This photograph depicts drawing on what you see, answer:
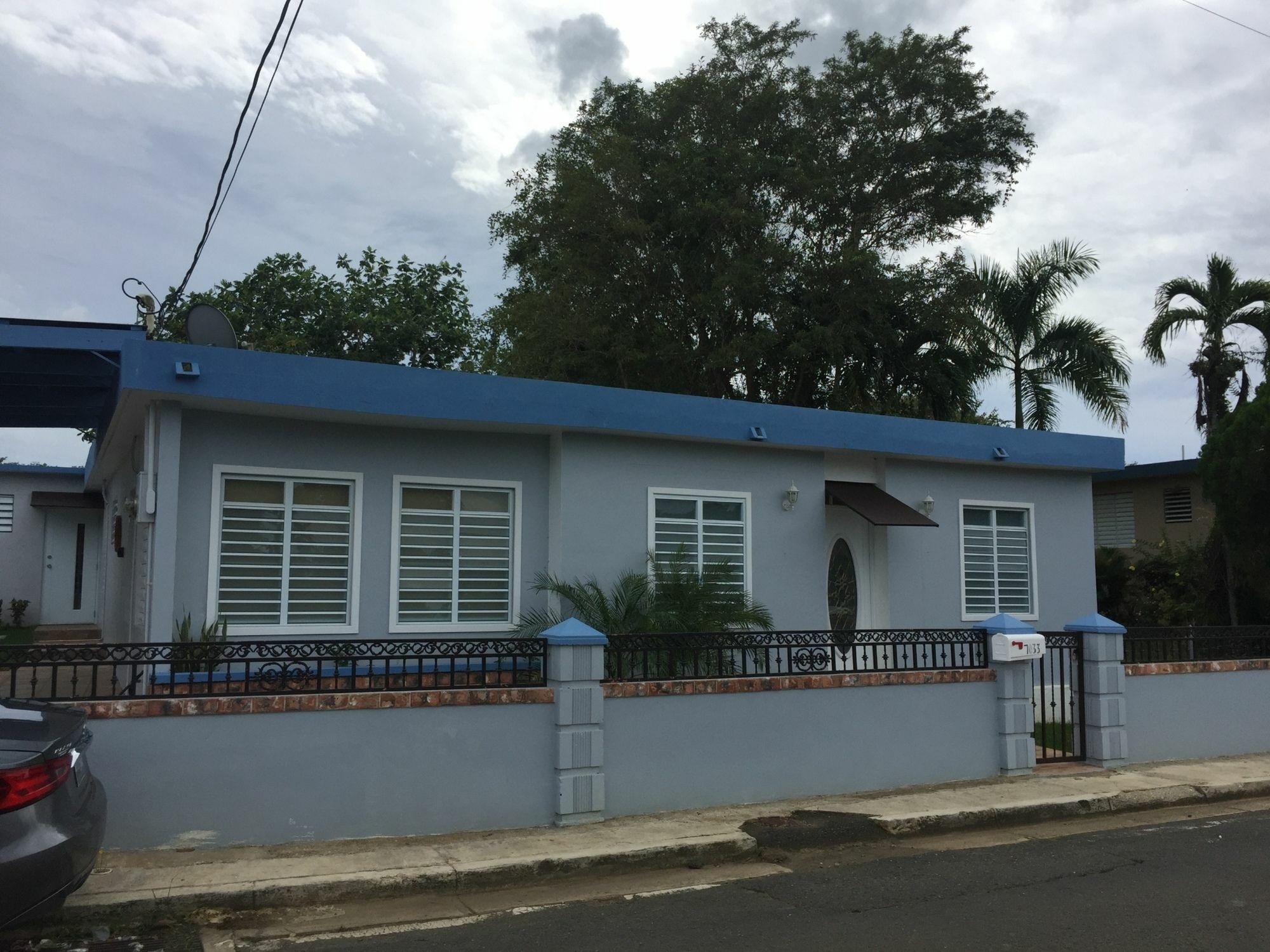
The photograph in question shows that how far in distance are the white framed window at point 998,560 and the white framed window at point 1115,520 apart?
8.35 meters

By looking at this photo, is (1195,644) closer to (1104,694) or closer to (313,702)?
(1104,694)

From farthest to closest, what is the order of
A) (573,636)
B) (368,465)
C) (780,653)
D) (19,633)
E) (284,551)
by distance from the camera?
(19,633), (368,465), (284,551), (780,653), (573,636)

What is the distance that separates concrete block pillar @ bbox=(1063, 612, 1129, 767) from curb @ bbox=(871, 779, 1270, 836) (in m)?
0.87

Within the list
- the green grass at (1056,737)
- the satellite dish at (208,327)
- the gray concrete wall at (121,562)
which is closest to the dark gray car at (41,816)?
the gray concrete wall at (121,562)

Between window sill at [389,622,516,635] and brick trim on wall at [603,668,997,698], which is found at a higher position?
window sill at [389,622,516,635]

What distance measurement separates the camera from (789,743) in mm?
8984

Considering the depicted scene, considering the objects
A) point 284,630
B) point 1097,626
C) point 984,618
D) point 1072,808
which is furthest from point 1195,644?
point 284,630

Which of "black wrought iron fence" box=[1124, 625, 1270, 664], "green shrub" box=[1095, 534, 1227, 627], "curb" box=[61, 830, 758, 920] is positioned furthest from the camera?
"green shrub" box=[1095, 534, 1227, 627]

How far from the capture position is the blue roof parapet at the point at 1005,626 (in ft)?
33.1

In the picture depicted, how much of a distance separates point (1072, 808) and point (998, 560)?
5.76 m

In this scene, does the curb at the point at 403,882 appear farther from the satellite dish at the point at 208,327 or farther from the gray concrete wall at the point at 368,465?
the satellite dish at the point at 208,327

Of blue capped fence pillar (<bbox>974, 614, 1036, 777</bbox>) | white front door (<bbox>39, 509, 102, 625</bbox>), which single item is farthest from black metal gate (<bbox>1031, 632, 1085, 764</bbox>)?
white front door (<bbox>39, 509, 102, 625</bbox>)

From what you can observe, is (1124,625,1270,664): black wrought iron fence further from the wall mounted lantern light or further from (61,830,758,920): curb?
(61,830,758,920): curb

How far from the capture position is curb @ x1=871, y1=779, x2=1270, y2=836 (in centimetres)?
827
